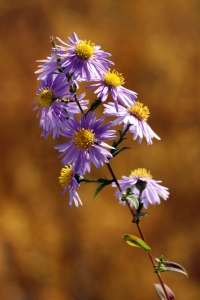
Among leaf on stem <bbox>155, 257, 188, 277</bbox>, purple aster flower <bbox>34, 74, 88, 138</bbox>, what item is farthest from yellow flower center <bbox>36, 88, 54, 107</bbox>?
leaf on stem <bbox>155, 257, 188, 277</bbox>

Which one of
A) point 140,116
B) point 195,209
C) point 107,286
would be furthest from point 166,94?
point 140,116

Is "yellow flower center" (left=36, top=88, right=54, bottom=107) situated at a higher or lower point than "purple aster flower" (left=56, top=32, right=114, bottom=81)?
lower

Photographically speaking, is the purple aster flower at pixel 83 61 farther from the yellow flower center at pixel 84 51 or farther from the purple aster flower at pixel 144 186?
the purple aster flower at pixel 144 186

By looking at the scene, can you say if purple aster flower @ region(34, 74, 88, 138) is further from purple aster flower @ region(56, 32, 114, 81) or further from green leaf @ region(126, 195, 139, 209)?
green leaf @ region(126, 195, 139, 209)

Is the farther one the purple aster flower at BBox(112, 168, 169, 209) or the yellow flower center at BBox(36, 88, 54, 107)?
the purple aster flower at BBox(112, 168, 169, 209)

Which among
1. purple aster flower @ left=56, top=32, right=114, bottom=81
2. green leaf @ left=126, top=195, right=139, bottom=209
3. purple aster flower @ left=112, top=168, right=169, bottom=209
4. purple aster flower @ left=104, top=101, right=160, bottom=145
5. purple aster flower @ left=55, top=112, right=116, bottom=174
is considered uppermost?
purple aster flower @ left=56, top=32, right=114, bottom=81

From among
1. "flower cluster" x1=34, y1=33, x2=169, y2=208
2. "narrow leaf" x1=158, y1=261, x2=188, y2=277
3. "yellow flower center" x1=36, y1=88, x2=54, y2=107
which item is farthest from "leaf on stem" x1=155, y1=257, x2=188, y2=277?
"yellow flower center" x1=36, y1=88, x2=54, y2=107

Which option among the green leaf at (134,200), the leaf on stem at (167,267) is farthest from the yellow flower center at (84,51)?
the leaf on stem at (167,267)
